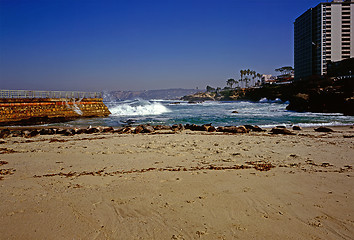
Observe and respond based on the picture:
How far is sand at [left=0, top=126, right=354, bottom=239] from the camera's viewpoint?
9.38 ft

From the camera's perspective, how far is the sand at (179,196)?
286cm

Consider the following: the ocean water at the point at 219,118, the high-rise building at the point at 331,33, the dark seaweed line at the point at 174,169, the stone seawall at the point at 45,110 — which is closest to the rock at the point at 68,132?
the ocean water at the point at 219,118

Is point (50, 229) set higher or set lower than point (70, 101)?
lower

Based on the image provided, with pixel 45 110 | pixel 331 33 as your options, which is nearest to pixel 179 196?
pixel 45 110

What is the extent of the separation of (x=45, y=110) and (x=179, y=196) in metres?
24.0

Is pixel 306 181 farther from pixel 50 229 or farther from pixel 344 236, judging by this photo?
pixel 50 229

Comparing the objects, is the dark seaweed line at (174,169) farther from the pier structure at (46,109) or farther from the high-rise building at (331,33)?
the high-rise building at (331,33)

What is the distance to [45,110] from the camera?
78.2 feet

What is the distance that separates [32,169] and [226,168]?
440 centimetres

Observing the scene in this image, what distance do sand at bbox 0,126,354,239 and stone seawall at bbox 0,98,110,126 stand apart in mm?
16878

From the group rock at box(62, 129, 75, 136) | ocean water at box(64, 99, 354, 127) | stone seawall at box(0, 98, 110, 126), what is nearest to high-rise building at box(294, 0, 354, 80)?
ocean water at box(64, 99, 354, 127)

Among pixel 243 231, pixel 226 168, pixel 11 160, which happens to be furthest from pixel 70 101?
pixel 243 231

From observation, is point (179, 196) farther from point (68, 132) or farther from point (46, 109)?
point (46, 109)

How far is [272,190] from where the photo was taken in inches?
158
